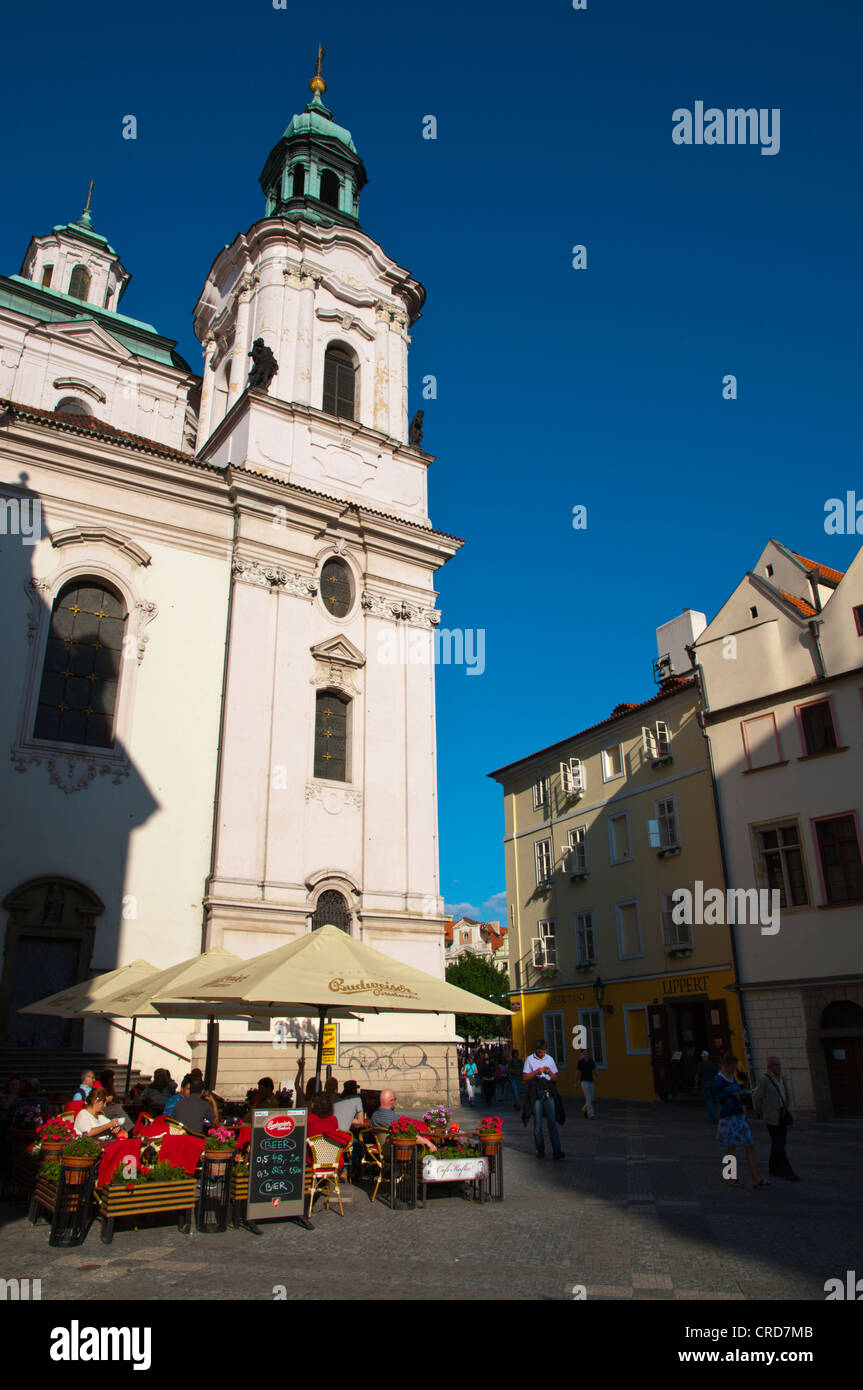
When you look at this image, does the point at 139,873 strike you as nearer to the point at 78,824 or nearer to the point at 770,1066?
the point at 78,824

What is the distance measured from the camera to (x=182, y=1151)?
9.62 meters

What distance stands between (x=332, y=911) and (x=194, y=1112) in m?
12.3

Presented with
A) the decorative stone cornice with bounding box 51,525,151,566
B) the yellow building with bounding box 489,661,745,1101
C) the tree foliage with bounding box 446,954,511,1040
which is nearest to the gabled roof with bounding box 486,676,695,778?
the yellow building with bounding box 489,661,745,1101

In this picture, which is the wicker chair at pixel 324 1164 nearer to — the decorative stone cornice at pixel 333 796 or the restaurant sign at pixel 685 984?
the decorative stone cornice at pixel 333 796

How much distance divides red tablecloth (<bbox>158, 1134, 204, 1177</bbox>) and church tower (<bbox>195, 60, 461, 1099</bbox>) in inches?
426

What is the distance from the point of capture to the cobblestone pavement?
23.1ft

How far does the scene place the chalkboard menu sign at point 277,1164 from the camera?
942cm

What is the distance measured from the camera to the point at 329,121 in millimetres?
36438

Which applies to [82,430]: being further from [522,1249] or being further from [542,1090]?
[522,1249]

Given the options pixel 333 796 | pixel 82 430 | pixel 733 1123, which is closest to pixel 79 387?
pixel 82 430

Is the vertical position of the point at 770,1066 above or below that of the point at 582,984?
below
